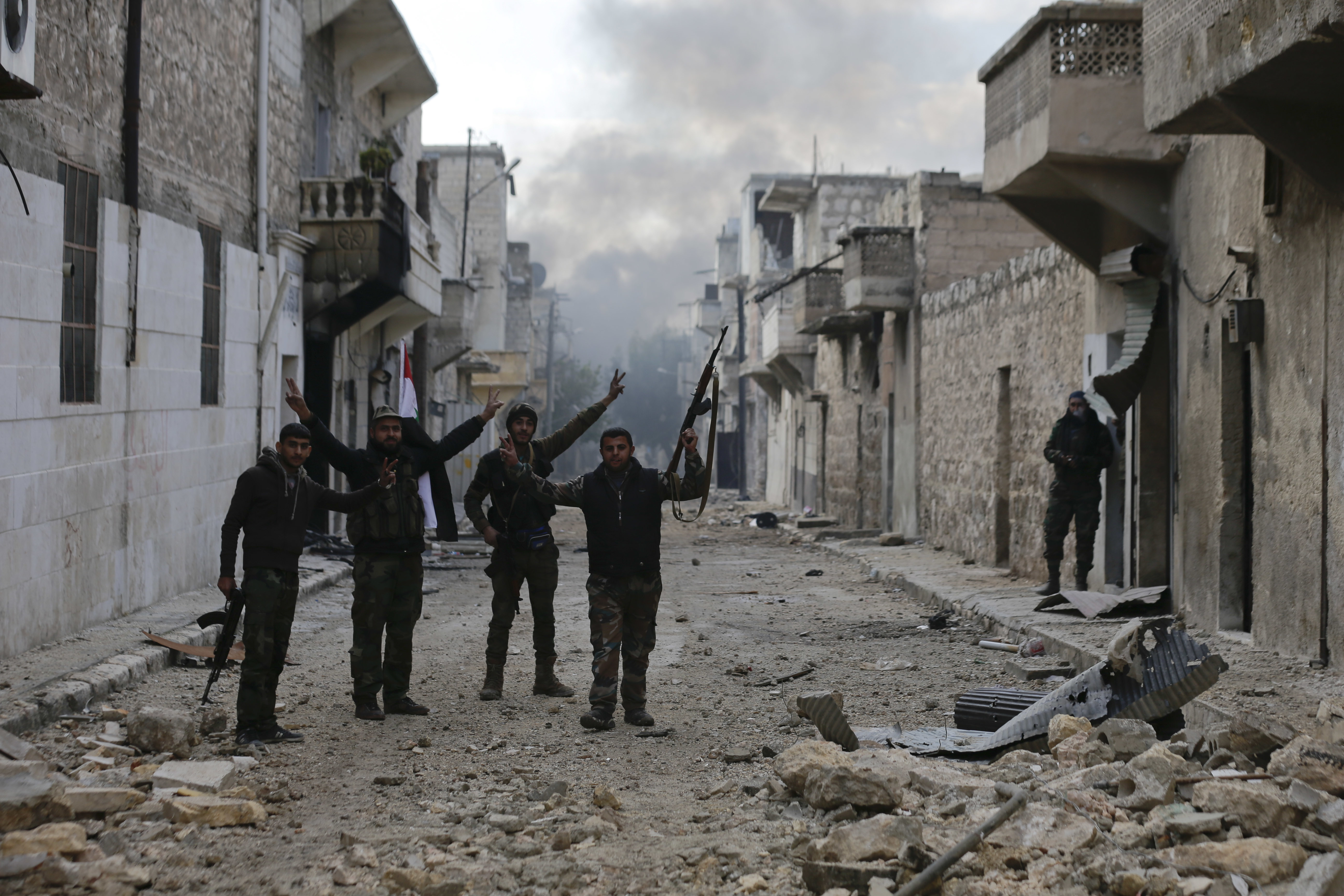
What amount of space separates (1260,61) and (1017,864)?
4.48 meters

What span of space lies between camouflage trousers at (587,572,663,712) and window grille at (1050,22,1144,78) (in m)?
5.95

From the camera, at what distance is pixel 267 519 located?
6148mm

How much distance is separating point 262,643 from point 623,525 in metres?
1.90

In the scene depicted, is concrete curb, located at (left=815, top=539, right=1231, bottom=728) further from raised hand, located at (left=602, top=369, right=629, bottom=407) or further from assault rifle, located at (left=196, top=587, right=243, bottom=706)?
assault rifle, located at (left=196, top=587, right=243, bottom=706)

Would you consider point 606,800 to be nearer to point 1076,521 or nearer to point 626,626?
point 626,626

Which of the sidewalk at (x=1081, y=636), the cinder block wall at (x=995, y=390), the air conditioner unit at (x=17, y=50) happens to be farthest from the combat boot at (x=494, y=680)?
the cinder block wall at (x=995, y=390)

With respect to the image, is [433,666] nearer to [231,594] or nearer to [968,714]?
[231,594]

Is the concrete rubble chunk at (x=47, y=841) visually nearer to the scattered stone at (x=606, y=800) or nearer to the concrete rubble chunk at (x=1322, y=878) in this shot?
the scattered stone at (x=606, y=800)

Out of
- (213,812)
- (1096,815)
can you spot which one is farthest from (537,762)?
(1096,815)

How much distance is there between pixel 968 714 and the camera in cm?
629

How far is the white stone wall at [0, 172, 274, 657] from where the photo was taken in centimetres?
785

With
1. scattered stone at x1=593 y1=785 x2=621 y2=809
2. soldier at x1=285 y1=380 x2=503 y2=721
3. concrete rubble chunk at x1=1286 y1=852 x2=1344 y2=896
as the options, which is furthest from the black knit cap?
concrete rubble chunk at x1=1286 y1=852 x2=1344 y2=896

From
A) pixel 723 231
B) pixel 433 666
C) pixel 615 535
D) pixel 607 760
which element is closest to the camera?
pixel 607 760

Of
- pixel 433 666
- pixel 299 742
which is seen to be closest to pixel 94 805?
pixel 299 742
